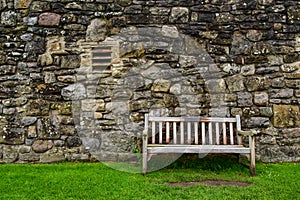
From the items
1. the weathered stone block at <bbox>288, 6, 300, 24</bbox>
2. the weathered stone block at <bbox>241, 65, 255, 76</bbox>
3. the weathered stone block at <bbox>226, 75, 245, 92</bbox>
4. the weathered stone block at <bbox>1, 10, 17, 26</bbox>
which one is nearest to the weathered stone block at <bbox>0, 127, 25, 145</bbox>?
the weathered stone block at <bbox>1, 10, 17, 26</bbox>

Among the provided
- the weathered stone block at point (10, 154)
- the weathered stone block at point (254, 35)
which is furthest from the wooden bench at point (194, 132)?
the weathered stone block at point (10, 154)

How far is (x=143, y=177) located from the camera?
4.57 m

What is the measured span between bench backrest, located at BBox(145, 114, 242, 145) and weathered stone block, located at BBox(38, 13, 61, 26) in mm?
2207

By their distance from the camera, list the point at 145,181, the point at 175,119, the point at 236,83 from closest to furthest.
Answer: the point at 145,181, the point at 175,119, the point at 236,83

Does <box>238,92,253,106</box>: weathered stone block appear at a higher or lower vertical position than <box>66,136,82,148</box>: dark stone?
higher

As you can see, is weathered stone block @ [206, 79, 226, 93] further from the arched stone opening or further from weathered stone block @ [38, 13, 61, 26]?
weathered stone block @ [38, 13, 61, 26]

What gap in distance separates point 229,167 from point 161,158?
1.04 m

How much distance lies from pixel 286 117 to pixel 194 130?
1491 millimetres

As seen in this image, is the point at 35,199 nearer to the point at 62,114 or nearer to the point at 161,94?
the point at 62,114

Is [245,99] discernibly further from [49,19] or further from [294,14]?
[49,19]

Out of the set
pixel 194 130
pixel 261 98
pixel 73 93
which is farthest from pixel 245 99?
pixel 73 93

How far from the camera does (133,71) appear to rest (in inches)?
221

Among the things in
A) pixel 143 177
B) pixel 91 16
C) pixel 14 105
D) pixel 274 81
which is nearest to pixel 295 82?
pixel 274 81

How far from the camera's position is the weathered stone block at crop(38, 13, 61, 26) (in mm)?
5691
